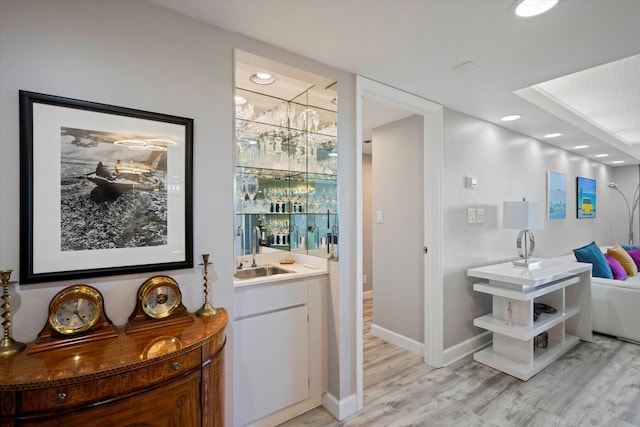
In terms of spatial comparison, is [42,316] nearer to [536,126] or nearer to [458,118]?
[458,118]

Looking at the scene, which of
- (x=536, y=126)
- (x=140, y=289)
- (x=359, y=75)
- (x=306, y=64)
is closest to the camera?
(x=140, y=289)

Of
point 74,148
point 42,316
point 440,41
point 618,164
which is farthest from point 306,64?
point 618,164

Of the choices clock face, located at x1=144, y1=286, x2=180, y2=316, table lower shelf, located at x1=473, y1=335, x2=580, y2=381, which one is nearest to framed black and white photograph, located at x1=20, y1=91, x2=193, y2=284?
clock face, located at x1=144, y1=286, x2=180, y2=316

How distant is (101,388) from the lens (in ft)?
3.42

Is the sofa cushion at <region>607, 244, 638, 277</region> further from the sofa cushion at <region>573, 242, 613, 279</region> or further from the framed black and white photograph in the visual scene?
the framed black and white photograph

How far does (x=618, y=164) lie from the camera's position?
20.3ft

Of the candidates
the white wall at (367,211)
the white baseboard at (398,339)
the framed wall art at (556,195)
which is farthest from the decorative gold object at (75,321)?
the framed wall art at (556,195)

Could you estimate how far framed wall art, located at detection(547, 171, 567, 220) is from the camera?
432 cm

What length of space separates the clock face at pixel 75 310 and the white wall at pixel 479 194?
2601 millimetres

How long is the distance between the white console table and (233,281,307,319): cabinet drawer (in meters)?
1.79

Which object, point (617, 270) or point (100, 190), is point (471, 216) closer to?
point (617, 270)

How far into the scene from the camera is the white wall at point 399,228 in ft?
10.1

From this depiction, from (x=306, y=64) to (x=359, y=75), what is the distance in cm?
42

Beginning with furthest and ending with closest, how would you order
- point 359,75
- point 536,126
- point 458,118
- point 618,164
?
point 618,164
point 536,126
point 458,118
point 359,75
